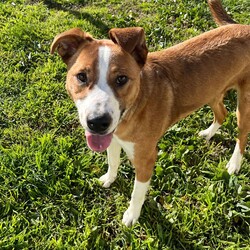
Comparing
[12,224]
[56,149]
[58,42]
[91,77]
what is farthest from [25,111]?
[91,77]

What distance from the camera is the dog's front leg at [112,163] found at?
13.0 feet

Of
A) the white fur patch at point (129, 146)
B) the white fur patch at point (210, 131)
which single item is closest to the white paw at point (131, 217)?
the white fur patch at point (129, 146)

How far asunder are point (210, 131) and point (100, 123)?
7.94 ft

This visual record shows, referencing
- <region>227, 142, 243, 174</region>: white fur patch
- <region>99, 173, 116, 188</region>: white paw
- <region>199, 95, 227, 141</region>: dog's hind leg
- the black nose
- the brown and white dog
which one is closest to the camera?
the black nose

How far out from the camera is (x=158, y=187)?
4312mm

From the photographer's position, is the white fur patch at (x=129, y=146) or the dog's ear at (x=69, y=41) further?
the white fur patch at (x=129, y=146)

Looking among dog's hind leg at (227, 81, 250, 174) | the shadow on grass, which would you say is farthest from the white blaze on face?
the shadow on grass

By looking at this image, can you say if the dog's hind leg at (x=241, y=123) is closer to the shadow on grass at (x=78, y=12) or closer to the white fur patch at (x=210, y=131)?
the white fur patch at (x=210, y=131)

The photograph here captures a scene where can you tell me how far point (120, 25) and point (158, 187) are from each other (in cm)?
344

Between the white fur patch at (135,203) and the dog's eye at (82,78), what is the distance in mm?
1296

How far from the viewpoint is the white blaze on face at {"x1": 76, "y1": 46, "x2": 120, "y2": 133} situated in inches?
111

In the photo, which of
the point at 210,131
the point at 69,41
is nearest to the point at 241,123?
the point at 210,131

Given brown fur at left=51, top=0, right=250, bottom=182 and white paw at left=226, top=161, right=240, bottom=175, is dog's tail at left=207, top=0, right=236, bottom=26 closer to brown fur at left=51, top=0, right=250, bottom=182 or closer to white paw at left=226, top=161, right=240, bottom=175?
brown fur at left=51, top=0, right=250, bottom=182

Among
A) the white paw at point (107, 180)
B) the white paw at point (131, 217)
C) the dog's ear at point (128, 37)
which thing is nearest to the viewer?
the dog's ear at point (128, 37)
